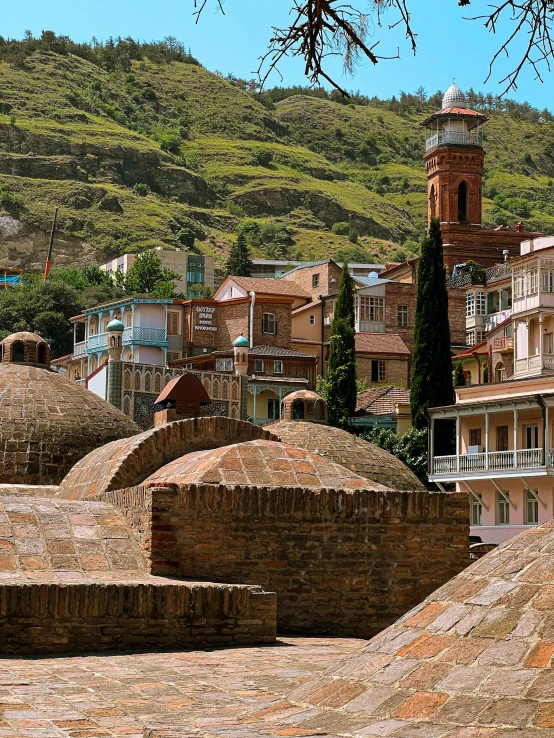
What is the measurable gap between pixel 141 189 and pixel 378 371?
6887 centimetres

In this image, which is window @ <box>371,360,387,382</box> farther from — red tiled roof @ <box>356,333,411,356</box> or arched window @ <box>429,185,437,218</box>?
arched window @ <box>429,185,437,218</box>

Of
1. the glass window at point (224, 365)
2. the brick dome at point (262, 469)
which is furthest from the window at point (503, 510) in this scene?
the brick dome at point (262, 469)

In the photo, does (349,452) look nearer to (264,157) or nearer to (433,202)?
(433,202)

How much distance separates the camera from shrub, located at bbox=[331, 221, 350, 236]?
136 meters

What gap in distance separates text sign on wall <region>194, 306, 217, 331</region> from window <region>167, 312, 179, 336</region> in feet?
3.28

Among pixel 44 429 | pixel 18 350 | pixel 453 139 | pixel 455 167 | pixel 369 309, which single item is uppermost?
pixel 453 139

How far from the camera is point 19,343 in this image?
851 inches

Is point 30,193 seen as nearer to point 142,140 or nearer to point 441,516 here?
point 142,140

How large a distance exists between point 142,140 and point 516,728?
14311cm

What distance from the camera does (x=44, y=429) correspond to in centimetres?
1992

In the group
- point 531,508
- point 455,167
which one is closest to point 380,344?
point 455,167

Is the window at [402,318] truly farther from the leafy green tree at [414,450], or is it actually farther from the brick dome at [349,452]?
the brick dome at [349,452]

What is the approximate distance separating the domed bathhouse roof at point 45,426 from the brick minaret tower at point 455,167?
6226 centimetres

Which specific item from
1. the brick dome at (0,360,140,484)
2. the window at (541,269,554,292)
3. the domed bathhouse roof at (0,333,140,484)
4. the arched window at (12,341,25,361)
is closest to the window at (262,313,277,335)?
the window at (541,269,554,292)
